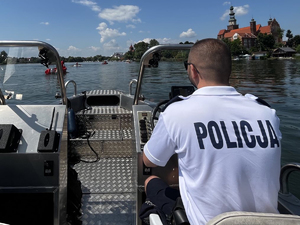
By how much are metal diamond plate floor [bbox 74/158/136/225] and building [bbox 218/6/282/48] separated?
111 metres

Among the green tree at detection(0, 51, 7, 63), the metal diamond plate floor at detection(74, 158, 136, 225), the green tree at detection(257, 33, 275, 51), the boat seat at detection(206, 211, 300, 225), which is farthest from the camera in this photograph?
the green tree at detection(257, 33, 275, 51)

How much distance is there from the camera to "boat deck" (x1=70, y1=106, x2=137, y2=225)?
2057 mm

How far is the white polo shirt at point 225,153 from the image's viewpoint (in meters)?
0.97

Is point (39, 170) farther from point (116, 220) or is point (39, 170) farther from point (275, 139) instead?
point (275, 139)

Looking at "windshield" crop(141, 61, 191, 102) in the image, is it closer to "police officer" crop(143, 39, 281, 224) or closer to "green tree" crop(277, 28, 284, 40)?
"police officer" crop(143, 39, 281, 224)

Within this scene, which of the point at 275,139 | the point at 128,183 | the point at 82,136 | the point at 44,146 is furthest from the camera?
the point at 82,136

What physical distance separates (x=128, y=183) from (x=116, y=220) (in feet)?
1.67

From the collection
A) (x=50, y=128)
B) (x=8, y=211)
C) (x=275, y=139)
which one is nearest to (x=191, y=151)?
(x=275, y=139)

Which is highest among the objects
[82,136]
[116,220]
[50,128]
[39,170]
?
[50,128]

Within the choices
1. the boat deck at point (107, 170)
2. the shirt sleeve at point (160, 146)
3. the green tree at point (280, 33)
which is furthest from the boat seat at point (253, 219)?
the green tree at point (280, 33)

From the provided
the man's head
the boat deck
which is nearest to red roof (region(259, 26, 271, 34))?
the boat deck

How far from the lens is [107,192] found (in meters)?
2.32

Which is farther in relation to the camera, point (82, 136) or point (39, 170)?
point (82, 136)

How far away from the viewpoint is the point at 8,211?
157cm
